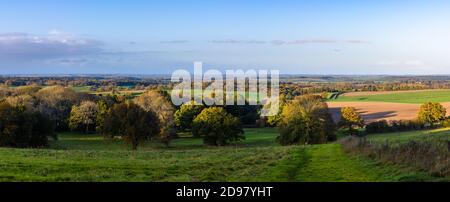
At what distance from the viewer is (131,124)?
52.1 m

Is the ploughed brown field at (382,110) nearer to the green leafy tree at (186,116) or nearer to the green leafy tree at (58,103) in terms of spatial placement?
the green leafy tree at (186,116)

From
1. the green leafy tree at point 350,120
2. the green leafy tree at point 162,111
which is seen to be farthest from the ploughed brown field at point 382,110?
the green leafy tree at point 162,111

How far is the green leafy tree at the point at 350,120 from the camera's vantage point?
75688 millimetres

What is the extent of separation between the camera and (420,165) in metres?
14.0

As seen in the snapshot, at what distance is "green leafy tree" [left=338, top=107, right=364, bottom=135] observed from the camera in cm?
7569

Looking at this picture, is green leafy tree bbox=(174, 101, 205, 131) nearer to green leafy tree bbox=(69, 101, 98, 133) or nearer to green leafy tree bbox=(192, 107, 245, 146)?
green leafy tree bbox=(192, 107, 245, 146)

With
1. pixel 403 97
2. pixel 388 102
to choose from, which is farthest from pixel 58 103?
pixel 403 97

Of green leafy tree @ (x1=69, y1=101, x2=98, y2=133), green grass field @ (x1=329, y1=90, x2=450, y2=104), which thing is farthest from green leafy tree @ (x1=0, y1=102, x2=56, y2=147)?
green grass field @ (x1=329, y1=90, x2=450, y2=104)

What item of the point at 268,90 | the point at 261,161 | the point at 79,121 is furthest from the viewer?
the point at 268,90

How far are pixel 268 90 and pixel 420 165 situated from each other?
88.1 metres

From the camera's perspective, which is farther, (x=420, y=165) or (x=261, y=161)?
(x=261, y=161)

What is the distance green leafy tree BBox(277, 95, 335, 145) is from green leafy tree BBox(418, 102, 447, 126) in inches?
1043
